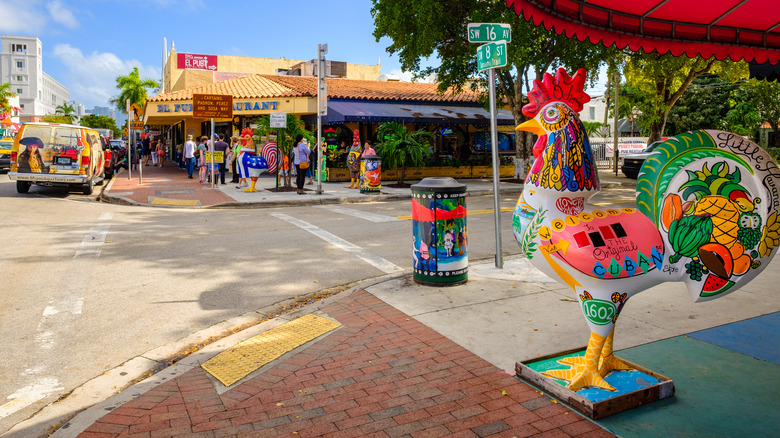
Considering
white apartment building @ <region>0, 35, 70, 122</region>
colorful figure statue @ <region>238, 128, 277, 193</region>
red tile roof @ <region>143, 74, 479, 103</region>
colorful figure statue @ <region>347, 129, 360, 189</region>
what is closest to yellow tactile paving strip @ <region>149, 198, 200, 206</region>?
colorful figure statue @ <region>238, 128, 277, 193</region>

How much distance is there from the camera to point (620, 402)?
151 inches

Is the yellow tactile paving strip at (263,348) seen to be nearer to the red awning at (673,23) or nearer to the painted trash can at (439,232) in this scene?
the painted trash can at (439,232)

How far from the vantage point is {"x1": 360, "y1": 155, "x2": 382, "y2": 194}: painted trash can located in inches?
711

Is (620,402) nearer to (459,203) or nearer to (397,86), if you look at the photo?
(459,203)

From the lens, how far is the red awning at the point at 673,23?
176 inches

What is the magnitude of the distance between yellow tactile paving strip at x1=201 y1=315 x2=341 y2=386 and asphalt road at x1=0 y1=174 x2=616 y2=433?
0.80 m

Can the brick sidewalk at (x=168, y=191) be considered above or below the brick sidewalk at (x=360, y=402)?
above

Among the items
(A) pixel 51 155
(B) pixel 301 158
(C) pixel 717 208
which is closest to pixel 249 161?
(B) pixel 301 158

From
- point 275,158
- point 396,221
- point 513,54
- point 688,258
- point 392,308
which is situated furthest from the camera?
point 275,158

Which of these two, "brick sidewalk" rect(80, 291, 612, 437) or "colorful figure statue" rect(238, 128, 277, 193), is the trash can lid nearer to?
"brick sidewalk" rect(80, 291, 612, 437)

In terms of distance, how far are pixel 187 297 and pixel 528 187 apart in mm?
4595

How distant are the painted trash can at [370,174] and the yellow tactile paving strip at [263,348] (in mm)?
12287

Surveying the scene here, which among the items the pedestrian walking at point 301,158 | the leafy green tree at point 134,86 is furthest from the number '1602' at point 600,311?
the leafy green tree at point 134,86

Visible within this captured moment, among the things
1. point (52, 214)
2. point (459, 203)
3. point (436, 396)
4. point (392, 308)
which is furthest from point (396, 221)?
point (436, 396)
